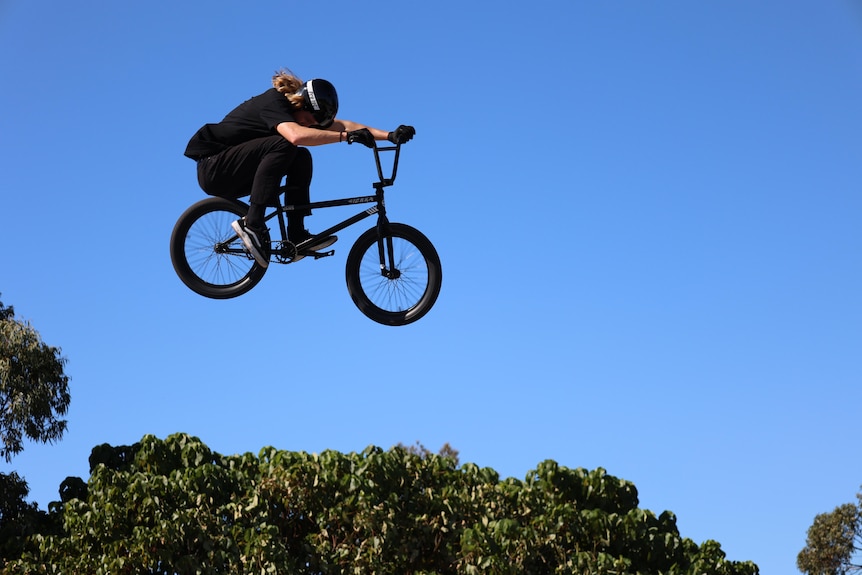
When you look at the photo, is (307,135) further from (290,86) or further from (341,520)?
(341,520)

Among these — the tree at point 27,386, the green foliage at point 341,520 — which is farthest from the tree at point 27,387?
the green foliage at point 341,520

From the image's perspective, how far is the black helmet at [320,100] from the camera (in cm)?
1240

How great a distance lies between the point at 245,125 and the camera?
12.7 metres

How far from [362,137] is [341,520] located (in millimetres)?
9436

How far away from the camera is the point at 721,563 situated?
21.4 metres

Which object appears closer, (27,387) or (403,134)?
(403,134)

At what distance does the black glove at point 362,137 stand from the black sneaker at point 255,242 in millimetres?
1488

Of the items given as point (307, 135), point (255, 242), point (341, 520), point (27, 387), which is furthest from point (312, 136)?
point (27, 387)

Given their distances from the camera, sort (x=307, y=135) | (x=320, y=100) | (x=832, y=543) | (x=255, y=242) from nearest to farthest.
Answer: (x=307, y=135) < (x=320, y=100) < (x=255, y=242) < (x=832, y=543)

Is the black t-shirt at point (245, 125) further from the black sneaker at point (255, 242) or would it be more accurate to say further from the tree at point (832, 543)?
the tree at point (832, 543)

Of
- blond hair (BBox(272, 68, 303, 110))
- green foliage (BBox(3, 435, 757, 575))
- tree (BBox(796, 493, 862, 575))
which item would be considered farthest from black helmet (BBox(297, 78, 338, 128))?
tree (BBox(796, 493, 862, 575))

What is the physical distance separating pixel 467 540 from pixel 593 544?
252 centimetres

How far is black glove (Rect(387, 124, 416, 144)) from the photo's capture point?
39.9 feet

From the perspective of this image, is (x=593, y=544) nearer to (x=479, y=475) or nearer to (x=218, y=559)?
(x=479, y=475)
